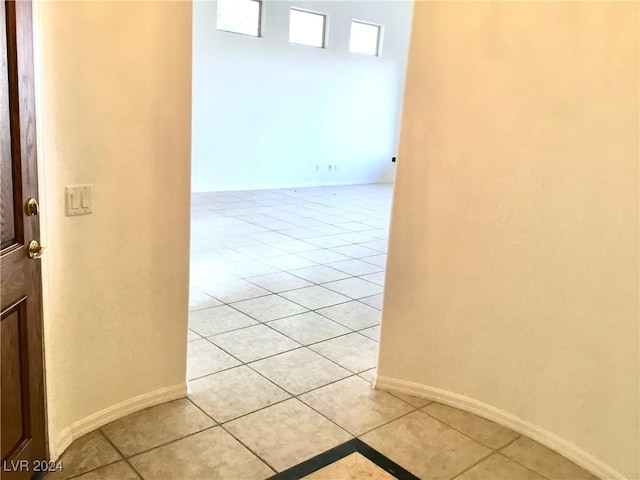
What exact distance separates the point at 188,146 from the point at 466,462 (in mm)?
1716

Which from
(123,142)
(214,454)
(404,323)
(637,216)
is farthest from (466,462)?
(123,142)

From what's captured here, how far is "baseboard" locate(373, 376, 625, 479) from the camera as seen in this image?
221 cm

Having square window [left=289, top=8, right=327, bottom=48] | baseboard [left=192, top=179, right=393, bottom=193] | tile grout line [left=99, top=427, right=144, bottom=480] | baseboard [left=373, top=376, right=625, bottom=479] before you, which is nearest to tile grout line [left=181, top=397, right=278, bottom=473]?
tile grout line [left=99, top=427, right=144, bottom=480]

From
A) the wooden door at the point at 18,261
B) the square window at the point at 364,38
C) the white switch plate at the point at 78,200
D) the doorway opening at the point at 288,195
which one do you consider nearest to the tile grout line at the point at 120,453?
the wooden door at the point at 18,261

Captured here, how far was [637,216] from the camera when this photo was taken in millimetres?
2021

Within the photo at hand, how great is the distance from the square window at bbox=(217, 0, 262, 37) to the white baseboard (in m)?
6.78

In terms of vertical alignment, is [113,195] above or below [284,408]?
above

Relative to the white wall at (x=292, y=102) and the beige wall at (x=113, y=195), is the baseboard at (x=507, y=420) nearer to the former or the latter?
the beige wall at (x=113, y=195)

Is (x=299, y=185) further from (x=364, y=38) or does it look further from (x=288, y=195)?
(x=364, y=38)

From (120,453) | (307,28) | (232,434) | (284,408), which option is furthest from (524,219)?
(307,28)

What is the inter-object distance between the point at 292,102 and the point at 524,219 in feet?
24.3

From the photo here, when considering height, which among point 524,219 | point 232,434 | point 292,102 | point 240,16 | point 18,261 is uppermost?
point 240,16

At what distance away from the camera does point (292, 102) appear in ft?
30.5

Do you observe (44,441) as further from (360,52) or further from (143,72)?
(360,52)
